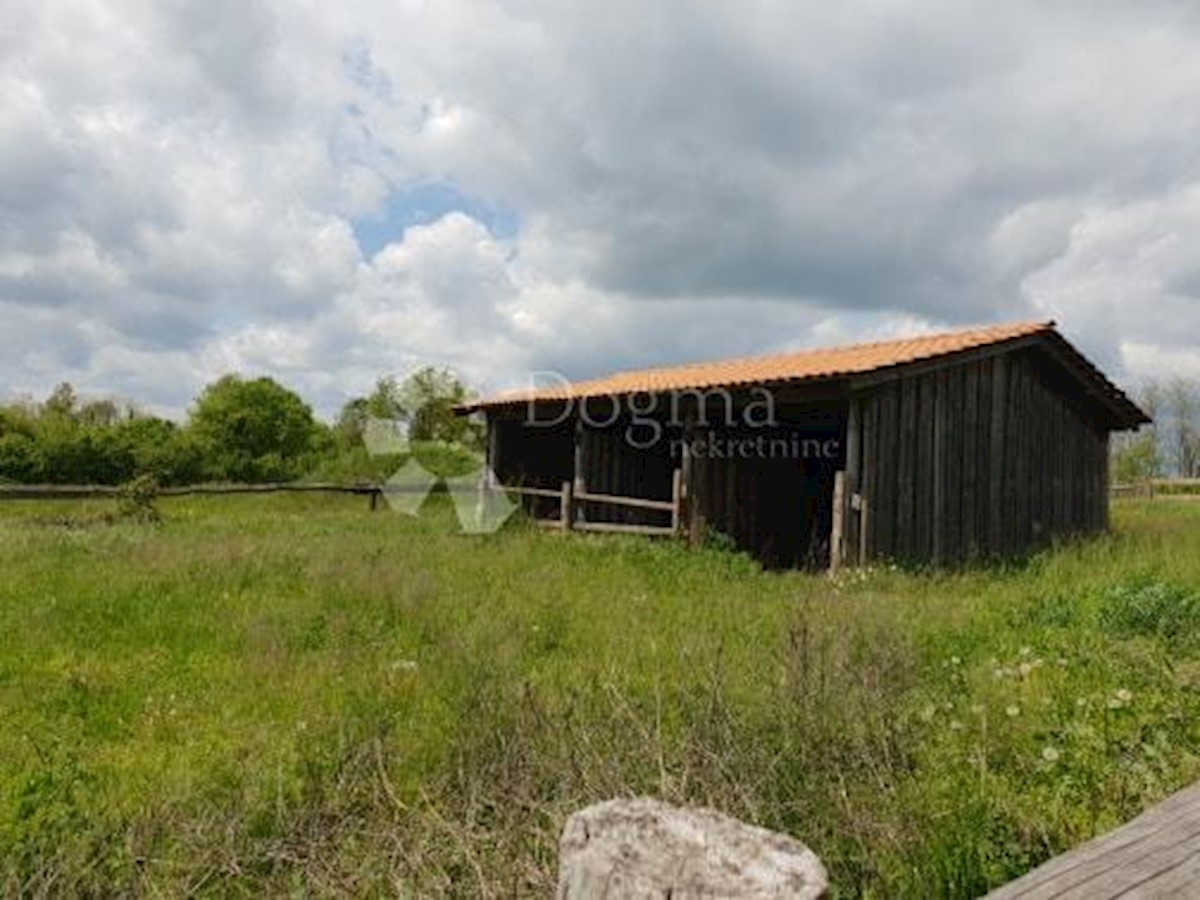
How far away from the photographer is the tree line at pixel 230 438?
1391 inches

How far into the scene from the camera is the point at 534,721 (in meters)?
5.11

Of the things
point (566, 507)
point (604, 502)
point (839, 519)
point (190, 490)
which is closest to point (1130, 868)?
point (839, 519)

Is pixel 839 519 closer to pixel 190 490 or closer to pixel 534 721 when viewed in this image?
pixel 534 721

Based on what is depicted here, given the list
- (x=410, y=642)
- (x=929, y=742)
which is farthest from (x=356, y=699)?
(x=929, y=742)

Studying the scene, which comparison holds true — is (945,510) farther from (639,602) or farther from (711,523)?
(639,602)

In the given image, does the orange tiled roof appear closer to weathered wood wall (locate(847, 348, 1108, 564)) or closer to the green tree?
weathered wood wall (locate(847, 348, 1108, 564))

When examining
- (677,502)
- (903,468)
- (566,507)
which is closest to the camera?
(903,468)

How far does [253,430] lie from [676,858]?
45.4m

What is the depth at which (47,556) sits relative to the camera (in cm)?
1266

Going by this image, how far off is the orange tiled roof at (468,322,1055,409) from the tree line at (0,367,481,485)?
14.6 m

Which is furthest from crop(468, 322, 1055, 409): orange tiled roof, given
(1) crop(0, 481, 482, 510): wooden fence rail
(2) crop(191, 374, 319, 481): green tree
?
(2) crop(191, 374, 319, 481): green tree

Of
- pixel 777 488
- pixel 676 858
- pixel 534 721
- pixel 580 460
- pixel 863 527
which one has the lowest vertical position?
pixel 534 721

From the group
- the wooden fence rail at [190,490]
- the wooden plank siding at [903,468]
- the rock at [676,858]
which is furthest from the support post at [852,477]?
the rock at [676,858]

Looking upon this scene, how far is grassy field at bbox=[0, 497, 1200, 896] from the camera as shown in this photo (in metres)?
4.01
